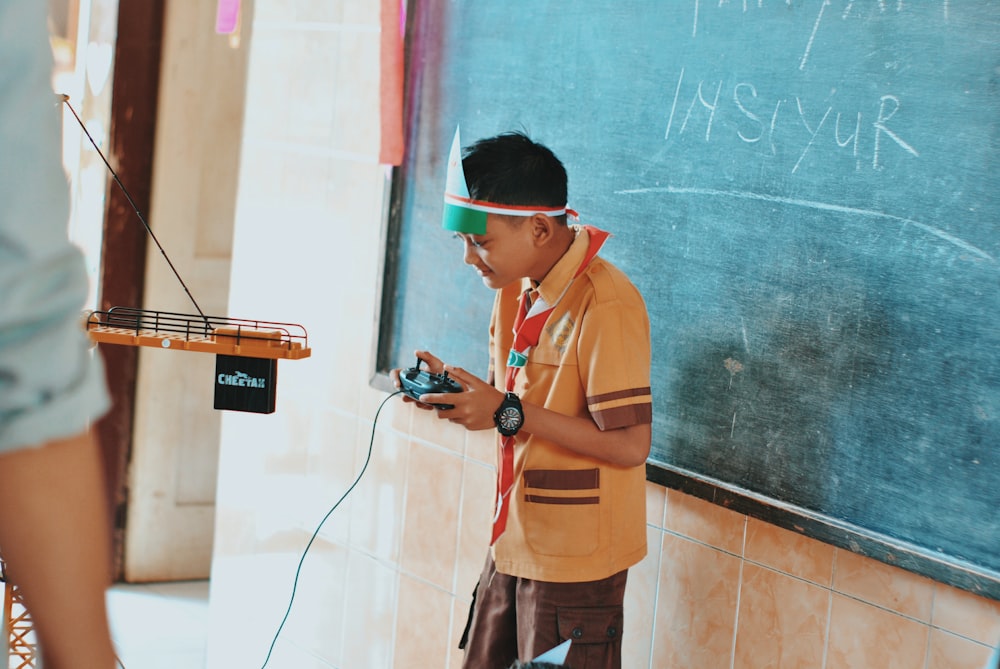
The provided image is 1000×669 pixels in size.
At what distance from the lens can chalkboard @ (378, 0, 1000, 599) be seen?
1606mm

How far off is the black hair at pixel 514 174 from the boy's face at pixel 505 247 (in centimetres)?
4

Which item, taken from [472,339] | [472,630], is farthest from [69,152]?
[472,630]

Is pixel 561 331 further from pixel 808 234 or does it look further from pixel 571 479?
pixel 808 234

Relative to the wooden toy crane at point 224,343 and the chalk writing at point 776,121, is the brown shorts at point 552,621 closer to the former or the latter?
the wooden toy crane at point 224,343

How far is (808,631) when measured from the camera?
1854 mm

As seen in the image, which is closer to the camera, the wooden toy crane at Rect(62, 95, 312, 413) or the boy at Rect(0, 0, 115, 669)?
the boy at Rect(0, 0, 115, 669)

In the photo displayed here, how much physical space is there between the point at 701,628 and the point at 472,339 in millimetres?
818

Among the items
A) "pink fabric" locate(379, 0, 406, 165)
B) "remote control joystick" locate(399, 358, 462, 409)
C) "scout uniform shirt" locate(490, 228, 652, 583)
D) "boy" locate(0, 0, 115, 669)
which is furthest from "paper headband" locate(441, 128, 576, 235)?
"boy" locate(0, 0, 115, 669)

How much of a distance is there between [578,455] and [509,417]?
16 centimetres

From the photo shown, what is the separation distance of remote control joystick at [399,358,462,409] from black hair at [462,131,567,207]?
315 millimetres

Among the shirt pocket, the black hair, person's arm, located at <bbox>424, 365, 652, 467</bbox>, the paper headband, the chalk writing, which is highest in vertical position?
the chalk writing

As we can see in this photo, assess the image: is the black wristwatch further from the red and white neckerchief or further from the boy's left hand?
the red and white neckerchief

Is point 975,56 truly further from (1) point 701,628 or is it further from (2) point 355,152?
(2) point 355,152

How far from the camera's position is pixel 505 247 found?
186cm
